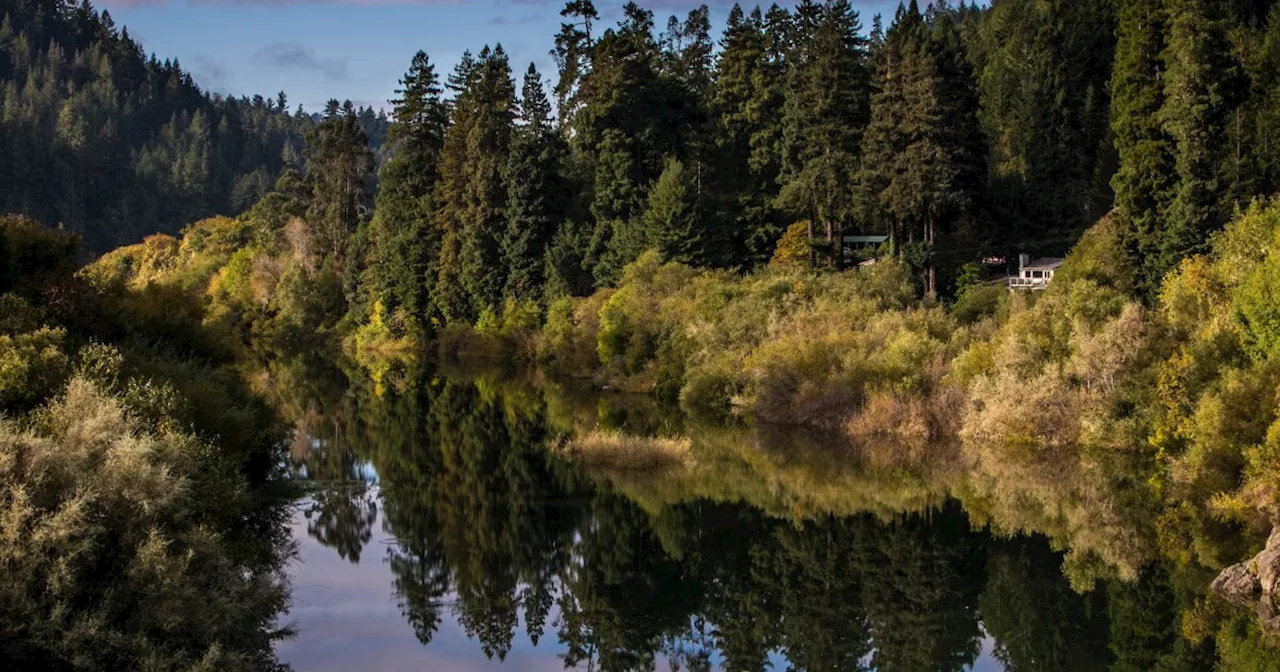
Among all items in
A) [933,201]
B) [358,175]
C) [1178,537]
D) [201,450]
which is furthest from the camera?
[358,175]

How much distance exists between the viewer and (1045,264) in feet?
219

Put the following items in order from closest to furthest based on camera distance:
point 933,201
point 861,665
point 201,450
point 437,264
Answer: point 861,665 → point 201,450 → point 933,201 → point 437,264

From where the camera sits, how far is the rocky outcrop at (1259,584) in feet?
75.7

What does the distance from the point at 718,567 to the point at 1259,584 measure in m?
11.8

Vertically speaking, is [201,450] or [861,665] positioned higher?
[201,450]

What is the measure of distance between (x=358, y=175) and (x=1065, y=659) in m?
100

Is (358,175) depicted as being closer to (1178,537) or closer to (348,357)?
(348,357)

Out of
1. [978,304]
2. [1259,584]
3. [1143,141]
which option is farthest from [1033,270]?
[1259,584]

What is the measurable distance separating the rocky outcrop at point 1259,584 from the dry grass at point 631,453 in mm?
18887

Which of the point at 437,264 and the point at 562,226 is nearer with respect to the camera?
the point at 562,226

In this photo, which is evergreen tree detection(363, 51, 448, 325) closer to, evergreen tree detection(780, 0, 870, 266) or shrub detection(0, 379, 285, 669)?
evergreen tree detection(780, 0, 870, 266)

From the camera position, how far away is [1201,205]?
46906mm

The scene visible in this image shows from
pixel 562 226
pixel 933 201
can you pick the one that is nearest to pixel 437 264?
pixel 562 226

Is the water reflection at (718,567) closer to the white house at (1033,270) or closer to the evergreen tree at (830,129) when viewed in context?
the white house at (1033,270)
